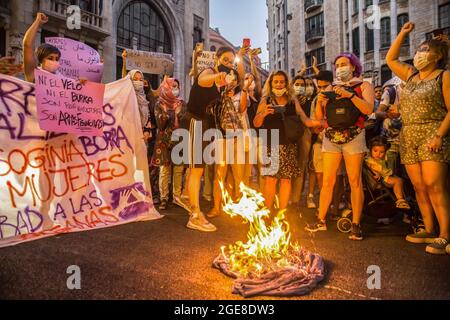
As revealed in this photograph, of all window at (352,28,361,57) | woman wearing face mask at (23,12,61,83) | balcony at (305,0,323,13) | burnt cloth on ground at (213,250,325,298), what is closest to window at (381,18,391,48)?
window at (352,28,361,57)

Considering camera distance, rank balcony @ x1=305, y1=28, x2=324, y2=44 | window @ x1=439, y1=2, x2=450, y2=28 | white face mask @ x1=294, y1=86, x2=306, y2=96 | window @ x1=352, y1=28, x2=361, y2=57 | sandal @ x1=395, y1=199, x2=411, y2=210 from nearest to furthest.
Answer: sandal @ x1=395, y1=199, x2=411, y2=210
white face mask @ x1=294, y1=86, x2=306, y2=96
window @ x1=439, y1=2, x2=450, y2=28
window @ x1=352, y1=28, x2=361, y2=57
balcony @ x1=305, y1=28, x2=324, y2=44

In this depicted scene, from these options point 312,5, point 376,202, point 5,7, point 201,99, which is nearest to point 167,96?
point 201,99

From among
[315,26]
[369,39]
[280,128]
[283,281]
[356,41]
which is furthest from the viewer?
[315,26]

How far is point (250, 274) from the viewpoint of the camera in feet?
8.36

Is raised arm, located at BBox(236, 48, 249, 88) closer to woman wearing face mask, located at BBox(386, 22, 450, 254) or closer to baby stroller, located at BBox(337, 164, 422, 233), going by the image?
woman wearing face mask, located at BBox(386, 22, 450, 254)

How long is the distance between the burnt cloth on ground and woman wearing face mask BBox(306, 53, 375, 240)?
141cm

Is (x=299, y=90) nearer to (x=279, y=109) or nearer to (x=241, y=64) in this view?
(x=279, y=109)

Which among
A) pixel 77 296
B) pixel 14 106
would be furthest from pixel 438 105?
pixel 14 106

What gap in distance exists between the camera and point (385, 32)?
2936 centimetres

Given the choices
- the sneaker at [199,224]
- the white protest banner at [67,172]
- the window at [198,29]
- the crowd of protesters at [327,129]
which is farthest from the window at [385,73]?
the sneaker at [199,224]

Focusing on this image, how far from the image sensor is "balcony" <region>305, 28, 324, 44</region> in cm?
3585

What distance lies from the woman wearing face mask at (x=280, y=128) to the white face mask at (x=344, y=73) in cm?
64

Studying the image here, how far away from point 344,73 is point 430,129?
3.58 ft

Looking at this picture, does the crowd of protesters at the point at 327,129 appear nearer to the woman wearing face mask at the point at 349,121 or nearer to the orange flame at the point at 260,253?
the woman wearing face mask at the point at 349,121
